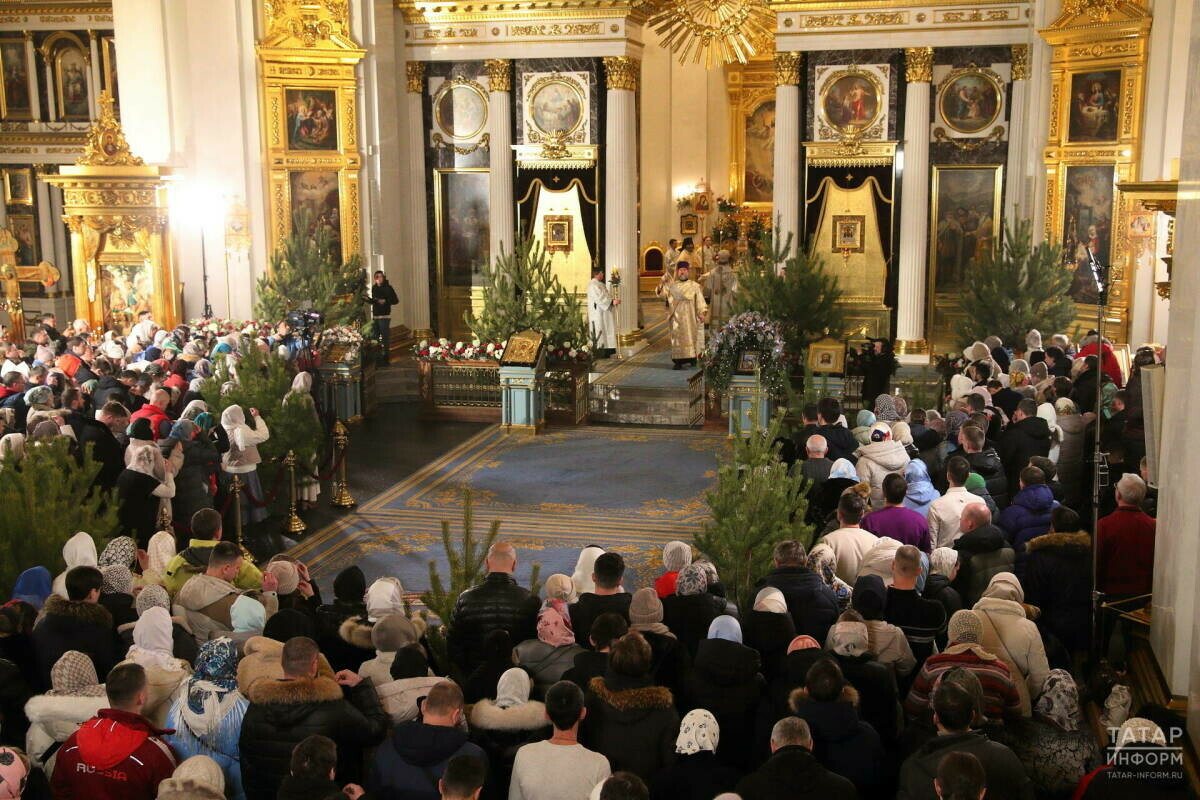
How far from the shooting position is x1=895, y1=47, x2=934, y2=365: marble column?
21.9 metres

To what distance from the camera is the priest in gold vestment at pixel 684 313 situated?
21797 millimetres

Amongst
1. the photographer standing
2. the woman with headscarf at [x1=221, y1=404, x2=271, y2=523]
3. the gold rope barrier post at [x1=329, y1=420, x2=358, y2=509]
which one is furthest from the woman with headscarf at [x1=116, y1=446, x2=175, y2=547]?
the photographer standing

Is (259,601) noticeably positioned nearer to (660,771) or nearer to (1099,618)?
(660,771)

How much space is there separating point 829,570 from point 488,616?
2.35m

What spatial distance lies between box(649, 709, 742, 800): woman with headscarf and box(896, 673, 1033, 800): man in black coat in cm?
76

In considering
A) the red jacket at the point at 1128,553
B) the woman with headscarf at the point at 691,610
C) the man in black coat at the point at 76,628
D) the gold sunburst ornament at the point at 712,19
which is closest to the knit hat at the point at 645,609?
the woman with headscarf at the point at 691,610

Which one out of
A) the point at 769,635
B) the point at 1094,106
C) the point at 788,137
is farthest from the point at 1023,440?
the point at 788,137

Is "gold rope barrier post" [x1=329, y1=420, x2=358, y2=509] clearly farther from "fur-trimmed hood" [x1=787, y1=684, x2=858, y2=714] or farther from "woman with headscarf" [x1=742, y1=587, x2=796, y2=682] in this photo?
"fur-trimmed hood" [x1=787, y1=684, x2=858, y2=714]

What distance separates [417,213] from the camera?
2409 cm

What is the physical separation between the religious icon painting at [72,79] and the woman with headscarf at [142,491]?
22508mm

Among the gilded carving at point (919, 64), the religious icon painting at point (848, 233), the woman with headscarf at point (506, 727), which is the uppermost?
the gilded carving at point (919, 64)

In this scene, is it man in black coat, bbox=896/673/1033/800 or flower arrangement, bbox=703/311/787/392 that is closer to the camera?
man in black coat, bbox=896/673/1033/800

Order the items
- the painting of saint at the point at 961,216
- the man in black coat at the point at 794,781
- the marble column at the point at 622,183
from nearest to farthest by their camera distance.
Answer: the man in black coat at the point at 794,781
the painting of saint at the point at 961,216
the marble column at the point at 622,183

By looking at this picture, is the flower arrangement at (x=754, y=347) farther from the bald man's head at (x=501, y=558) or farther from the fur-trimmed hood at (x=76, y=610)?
the fur-trimmed hood at (x=76, y=610)
